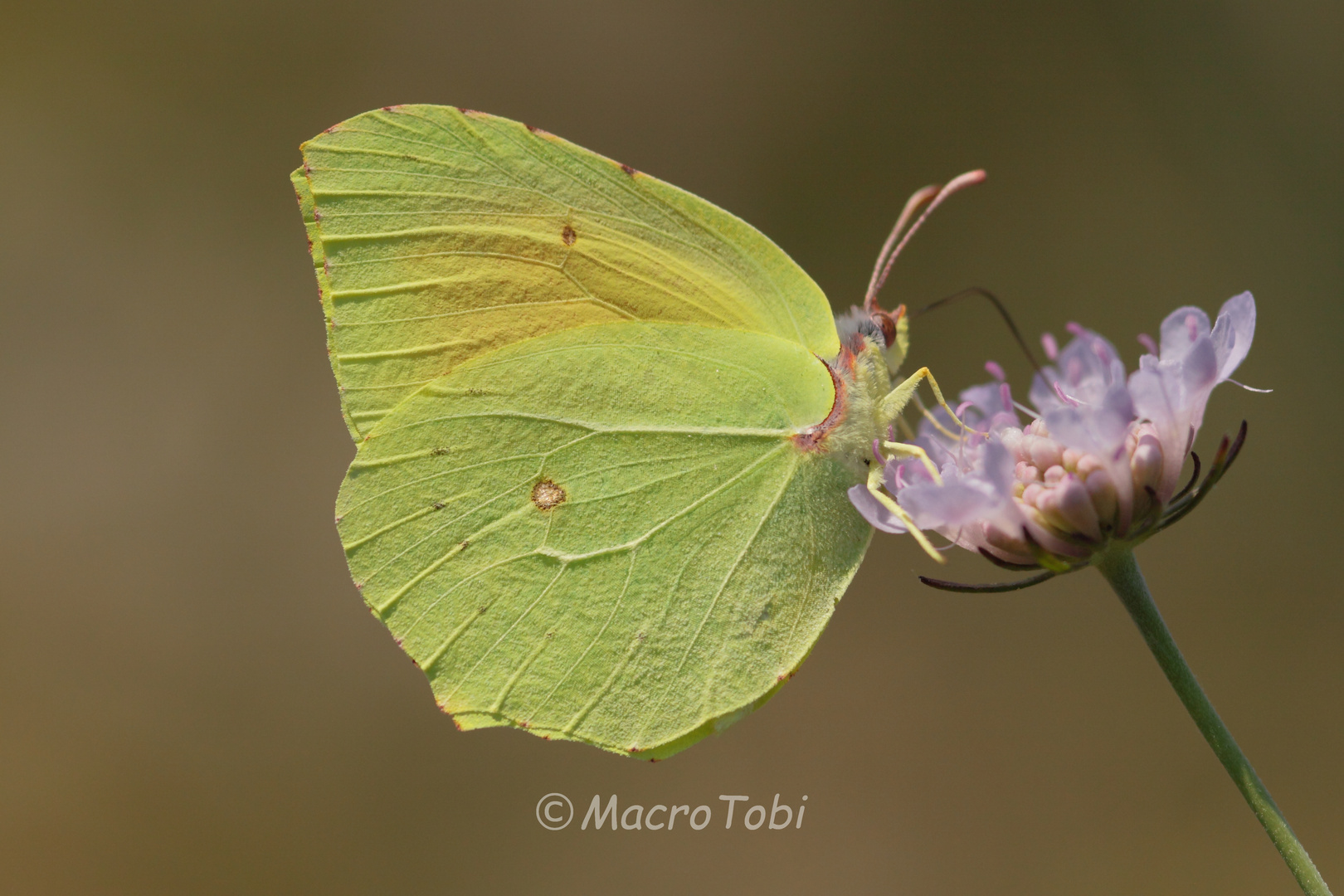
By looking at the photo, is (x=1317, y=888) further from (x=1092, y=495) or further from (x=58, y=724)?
(x=58, y=724)

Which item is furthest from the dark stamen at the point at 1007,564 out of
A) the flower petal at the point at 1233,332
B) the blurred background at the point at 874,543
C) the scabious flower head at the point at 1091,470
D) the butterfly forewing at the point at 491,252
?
the blurred background at the point at 874,543

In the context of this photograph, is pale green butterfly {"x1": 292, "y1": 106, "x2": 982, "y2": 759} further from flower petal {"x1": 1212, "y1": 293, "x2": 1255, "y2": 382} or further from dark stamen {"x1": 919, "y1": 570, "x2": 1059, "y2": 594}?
flower petal {"x1": 1212, "y1": 293, "x2": 1255, "y2": 382}

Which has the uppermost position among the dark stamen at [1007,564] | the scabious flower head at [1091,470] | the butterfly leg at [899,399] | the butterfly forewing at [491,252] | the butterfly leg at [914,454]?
the butterfly forewing at [491,252]

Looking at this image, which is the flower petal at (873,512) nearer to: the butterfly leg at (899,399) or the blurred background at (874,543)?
the butterfly leg at (899,399)

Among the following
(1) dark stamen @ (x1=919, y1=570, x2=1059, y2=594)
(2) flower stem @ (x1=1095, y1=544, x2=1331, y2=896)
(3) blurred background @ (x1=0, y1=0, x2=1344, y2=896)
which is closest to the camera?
(2) flower stem @ (x1=1095, y1=544, x2=1331, y2=896)

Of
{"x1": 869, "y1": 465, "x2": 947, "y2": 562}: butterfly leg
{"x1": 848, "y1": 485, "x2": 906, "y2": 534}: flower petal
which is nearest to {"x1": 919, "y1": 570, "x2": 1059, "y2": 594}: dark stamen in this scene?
{"x1": 869, "y1": 465, "x2": 947, "y2": 562}: butterfly leg

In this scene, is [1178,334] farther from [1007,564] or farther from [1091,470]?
[1007,564]

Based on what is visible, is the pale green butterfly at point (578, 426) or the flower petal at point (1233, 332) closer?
the flower petal at point (1233, 332)

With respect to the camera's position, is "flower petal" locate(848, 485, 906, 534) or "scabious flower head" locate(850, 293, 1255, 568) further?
"flower petal" locate(848, 485, 906, 534)
